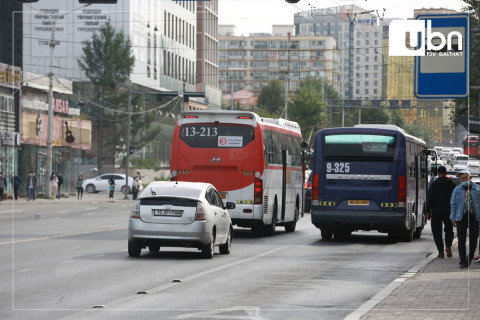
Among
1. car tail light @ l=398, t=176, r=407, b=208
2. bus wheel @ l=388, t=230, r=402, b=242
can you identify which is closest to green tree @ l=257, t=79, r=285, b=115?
bus wheel @ l=388, t=230, r=402, b=242

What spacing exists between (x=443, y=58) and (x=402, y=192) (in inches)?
422

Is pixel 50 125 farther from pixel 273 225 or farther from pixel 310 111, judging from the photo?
pixel 310 111

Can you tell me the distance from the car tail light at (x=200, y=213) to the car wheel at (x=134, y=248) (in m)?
1.30

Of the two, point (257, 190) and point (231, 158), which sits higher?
point (231, 158)

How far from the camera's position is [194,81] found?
116438mm

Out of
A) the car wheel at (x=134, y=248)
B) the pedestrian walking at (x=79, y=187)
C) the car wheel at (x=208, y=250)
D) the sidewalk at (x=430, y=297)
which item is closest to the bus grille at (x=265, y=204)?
the car wheel at (x=208, y=250)

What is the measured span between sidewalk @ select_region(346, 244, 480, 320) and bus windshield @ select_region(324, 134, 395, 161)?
8.12 m

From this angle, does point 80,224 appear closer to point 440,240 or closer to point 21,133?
point 440,240

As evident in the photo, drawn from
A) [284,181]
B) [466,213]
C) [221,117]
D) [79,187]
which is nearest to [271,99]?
[79,187]

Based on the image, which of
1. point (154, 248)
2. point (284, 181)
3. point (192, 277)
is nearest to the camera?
point (192, 277)

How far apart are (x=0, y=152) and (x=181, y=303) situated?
48.0 m

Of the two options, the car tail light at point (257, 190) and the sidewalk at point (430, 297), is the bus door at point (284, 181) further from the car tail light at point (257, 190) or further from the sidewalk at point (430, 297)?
the sidewalk at point (430, 297)

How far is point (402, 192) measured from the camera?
2608 cm

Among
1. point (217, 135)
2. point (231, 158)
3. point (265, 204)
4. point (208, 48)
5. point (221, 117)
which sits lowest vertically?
point (265, 204)
